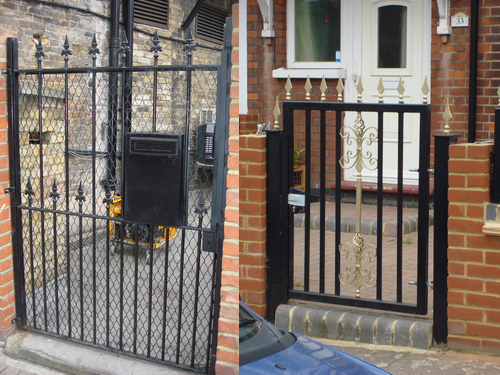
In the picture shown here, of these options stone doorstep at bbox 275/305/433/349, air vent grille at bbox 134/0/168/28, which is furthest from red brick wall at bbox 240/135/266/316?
air vent grille at bbox 134/0/168/28

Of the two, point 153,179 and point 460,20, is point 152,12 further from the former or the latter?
point 460,20

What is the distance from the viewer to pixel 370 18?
1.31 metres

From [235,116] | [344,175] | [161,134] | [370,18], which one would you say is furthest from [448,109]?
[161,134]

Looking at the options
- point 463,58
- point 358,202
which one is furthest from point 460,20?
point 358,202

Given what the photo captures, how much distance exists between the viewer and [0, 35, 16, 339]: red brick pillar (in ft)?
10.1

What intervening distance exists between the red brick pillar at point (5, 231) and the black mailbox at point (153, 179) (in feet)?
2.76

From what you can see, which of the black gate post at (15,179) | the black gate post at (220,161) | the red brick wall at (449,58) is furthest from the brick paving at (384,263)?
the black gate post at (15,179)

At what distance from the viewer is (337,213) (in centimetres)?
173

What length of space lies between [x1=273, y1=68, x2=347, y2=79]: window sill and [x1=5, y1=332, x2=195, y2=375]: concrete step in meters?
1.56

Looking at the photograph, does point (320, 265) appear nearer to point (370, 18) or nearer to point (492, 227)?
point (492, 227)

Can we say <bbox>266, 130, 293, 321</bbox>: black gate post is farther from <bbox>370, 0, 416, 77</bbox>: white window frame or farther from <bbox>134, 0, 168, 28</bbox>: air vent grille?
<bbox>134, 0, 168, 28</bbox>: air vent grille

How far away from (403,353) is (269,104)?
0.64 m

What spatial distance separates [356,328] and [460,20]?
0.70 meters

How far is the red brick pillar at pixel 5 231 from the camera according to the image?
3.08m
